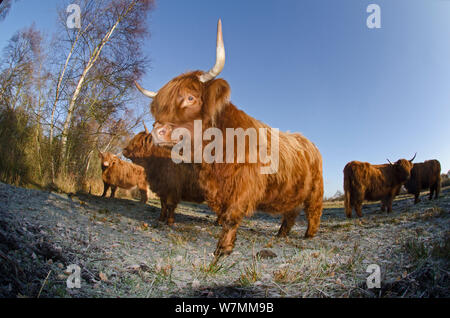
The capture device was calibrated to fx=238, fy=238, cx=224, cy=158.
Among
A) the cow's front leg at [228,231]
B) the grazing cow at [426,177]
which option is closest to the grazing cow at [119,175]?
the cow's front leg at [228,231]

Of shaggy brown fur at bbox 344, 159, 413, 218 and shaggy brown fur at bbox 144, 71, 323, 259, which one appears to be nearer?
shaggy brown fur at bbox 144, 71, 323, 259

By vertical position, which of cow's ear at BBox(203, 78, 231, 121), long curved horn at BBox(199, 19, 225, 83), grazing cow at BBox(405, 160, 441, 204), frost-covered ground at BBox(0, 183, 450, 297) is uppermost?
long curved horn at BBox(199, 19, 225, 83)

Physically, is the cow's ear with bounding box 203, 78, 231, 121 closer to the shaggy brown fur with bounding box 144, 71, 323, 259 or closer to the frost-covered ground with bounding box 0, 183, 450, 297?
the shaggy brown fur with bounding box 144, 71, 323, 259

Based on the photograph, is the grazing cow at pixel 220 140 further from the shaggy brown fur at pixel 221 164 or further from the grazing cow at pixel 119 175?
the grazing cow at pixel 119 175

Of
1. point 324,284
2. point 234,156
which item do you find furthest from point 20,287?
point 234,156

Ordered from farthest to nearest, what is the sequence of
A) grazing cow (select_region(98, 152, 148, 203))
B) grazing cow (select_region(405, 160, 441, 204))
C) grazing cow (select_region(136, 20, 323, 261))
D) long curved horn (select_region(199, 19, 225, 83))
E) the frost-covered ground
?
grazing cow (select_region(405, 160, 441, 204)) < grazing cow (select_region(98, 152, 148, 203)) < grazing cow (select_region(136, 20, 323, 261)) < long curved horn (select_region(199, 19, 225, 83)) < the frost-covered ground

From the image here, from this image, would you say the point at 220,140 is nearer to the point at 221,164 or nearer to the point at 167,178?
the point at 221,164

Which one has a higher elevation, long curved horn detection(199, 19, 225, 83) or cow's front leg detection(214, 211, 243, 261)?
long curved horn detection(199, 19, 225, 83)

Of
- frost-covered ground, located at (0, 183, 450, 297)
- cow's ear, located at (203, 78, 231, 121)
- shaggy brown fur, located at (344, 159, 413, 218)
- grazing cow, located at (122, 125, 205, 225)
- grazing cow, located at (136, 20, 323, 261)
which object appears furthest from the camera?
shaggy brown fur, located at (344, 159, 413, 218)

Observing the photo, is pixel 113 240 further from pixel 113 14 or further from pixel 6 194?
pixel 113 14

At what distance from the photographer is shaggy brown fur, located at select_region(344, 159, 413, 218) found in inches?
298

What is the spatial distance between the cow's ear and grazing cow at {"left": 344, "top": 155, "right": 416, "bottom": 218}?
610 cm

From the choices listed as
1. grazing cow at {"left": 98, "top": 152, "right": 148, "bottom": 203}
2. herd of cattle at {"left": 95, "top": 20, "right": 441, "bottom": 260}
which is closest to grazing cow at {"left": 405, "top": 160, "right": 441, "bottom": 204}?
herd of cattle at {"left": 95, "top": 20, "right": 441, "bottom": 260}

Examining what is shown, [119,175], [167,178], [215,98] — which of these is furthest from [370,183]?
[119,175]
